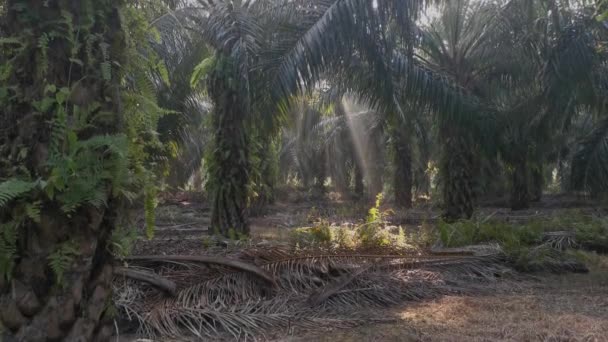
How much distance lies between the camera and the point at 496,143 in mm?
9125

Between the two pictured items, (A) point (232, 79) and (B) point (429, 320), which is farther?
(A) point (232, 79)

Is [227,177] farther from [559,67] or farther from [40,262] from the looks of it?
[40,262]

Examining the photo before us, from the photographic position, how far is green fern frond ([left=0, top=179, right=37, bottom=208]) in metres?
2.01

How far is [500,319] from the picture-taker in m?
4.25

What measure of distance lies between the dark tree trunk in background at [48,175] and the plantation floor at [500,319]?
6.10 feet

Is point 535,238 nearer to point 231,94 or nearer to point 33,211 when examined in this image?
point 231,94

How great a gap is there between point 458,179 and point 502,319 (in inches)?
301

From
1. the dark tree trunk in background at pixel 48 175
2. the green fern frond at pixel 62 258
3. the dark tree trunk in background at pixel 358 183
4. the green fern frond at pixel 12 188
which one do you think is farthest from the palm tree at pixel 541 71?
the dark tree trunk in background at pixel 358 183

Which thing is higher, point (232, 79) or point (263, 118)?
point (232, 79)

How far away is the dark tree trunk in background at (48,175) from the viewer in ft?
7.21

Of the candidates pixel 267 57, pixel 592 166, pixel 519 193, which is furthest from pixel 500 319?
pixel 519 193

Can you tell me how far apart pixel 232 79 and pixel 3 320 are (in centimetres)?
559

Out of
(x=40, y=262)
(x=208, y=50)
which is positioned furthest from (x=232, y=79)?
(x=40, y=262)

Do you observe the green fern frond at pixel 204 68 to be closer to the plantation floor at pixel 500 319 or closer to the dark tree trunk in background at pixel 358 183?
the plantation floor at pixel 500 319
